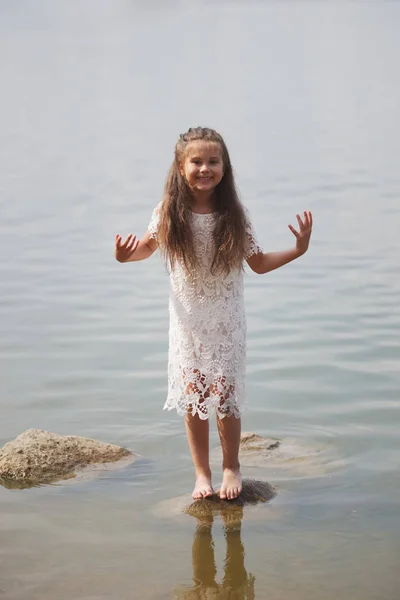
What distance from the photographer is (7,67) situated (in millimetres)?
43062

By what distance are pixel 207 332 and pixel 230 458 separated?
580 mm

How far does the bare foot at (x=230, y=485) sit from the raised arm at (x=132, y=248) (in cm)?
104

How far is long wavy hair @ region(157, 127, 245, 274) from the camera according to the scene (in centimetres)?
508

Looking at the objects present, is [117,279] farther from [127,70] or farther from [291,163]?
[127,70]

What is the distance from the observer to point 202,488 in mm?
5305

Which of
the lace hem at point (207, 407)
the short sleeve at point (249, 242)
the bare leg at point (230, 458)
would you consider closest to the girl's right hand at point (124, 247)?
the short sleeve at point (249, 242)

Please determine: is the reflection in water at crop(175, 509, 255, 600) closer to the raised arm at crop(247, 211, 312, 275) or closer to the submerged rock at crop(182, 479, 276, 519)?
the submerged rock at crop(182, 479, 276, 519)

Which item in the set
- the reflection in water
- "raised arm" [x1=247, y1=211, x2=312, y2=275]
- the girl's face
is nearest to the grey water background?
the reflection in water

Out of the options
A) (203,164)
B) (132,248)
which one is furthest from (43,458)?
(203,164)

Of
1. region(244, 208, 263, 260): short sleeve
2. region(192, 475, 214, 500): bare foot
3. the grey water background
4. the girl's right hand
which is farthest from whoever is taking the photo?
region(192, 475, 214, 500): bare foot

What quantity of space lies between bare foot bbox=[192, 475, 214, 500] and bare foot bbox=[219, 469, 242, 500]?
58mm

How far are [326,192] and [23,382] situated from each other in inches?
318

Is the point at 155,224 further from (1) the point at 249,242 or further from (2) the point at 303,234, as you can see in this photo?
(2) the point at 303,234

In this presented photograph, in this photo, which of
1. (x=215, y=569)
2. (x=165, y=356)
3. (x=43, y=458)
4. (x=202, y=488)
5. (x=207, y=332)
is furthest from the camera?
(x=165, y=356)
